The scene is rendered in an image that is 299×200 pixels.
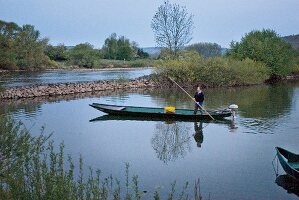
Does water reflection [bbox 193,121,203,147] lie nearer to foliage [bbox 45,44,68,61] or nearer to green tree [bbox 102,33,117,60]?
foliage [bbox 45,44,68,61]

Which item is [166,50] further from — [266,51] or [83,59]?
[83,59]

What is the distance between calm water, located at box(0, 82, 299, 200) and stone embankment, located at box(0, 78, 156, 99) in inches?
248

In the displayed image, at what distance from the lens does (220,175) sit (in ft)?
40.3

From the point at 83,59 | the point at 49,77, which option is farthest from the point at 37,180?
the point at 83,59

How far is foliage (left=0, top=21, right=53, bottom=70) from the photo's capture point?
217 ft

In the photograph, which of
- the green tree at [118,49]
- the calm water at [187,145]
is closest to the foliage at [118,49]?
the green tree at [118,49]

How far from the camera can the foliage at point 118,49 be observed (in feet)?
369

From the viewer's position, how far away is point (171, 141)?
677 inches

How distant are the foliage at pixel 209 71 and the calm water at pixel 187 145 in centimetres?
1773

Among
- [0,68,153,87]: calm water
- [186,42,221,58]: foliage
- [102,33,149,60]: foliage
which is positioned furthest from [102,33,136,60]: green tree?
[0,68,153,87]: calm water

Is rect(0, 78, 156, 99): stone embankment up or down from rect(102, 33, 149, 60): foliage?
down

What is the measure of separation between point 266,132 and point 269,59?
37.9m

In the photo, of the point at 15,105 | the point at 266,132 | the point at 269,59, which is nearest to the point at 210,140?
the point at 266,132

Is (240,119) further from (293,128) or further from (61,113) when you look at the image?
(61,113)
